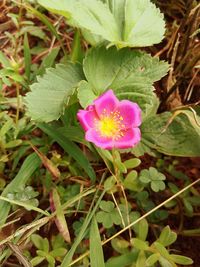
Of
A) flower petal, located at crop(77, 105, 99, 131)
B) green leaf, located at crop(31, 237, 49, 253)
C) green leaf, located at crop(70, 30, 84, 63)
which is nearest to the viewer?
flower petal, located at crop(77, 105, 99, 131)

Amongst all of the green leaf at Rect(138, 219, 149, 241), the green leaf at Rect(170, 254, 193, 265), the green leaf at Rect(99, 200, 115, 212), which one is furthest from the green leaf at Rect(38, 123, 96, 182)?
the green leaf at Rect(170, 254, 193, 265)

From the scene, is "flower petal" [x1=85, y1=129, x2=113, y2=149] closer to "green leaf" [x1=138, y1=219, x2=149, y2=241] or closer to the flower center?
the flower center

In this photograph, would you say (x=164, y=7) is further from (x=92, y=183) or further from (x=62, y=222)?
(x=62, y=222)

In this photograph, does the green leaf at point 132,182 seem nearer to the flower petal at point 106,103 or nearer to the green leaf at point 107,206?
the green leaf at point 107,206

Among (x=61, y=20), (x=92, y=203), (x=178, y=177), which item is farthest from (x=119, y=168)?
(x=61, y=20)

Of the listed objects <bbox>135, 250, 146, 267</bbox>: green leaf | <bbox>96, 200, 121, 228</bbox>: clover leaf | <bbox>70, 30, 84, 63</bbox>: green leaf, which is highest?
<bbox>70, 30, 84, 63</bbox>: green leaf

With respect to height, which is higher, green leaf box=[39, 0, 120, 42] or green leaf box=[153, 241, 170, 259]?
green leaf box=[39, 0, 120, 42]
